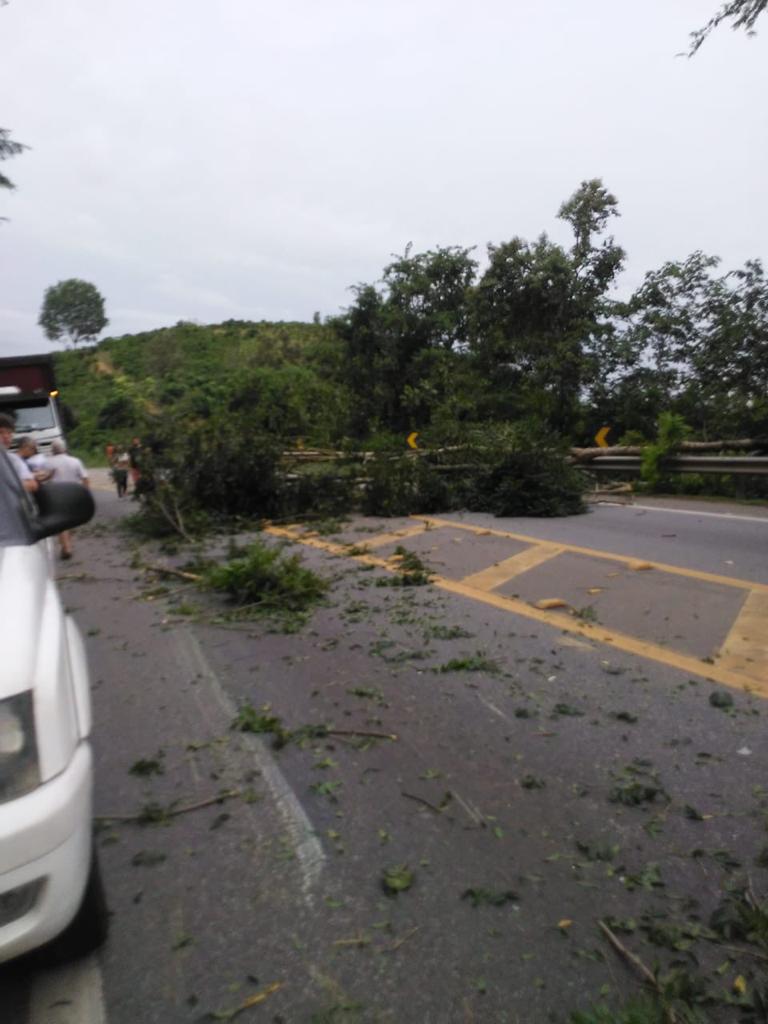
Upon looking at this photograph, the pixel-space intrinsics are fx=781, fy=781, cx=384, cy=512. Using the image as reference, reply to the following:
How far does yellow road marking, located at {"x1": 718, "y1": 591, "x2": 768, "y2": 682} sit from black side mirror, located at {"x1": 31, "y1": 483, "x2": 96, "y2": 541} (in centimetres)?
408

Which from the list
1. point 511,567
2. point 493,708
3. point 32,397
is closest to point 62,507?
point 493,708

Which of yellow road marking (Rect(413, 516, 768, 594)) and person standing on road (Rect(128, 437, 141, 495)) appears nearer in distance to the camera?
yellow road marking (Rect(413, 516, 768, 594))

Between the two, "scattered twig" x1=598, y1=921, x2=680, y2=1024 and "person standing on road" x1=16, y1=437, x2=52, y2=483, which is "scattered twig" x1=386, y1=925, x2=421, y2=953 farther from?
"person standing on road" x1=16, y1=437, x2=52, y2=483

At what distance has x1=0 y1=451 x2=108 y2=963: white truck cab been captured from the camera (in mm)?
2068

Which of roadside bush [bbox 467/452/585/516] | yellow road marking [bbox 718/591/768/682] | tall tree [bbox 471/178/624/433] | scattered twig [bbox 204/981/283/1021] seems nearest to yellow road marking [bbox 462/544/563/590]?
yellow road marking [bbox 718/591/768/682]

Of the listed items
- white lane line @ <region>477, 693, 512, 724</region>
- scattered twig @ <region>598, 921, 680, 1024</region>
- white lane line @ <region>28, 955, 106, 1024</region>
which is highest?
scattered twig @ <region>598, 921, 680, 1024</region>

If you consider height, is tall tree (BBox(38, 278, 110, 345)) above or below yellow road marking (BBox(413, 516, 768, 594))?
above

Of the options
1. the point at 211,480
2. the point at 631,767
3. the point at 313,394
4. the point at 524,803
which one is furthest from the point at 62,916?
the point at 313,394

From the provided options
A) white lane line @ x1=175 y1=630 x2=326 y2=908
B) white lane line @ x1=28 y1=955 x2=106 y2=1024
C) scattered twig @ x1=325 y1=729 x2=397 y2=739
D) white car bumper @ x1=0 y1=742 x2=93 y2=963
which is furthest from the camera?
scattered twig @ x1=325 y1=729 x2=397 y2=739

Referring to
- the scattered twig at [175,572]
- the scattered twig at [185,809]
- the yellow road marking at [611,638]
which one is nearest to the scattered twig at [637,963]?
the scattered twig at [185,809]

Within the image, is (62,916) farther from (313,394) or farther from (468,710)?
(313,394)

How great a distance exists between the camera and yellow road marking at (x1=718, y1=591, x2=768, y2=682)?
511cm

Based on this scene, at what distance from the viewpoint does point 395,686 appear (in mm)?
4957

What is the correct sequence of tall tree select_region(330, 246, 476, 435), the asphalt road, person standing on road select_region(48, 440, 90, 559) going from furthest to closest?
tall tree select_region(330, 246, 476, 435) → person standing on road select_region(48, 440, 90, 559) → the asphalt road
